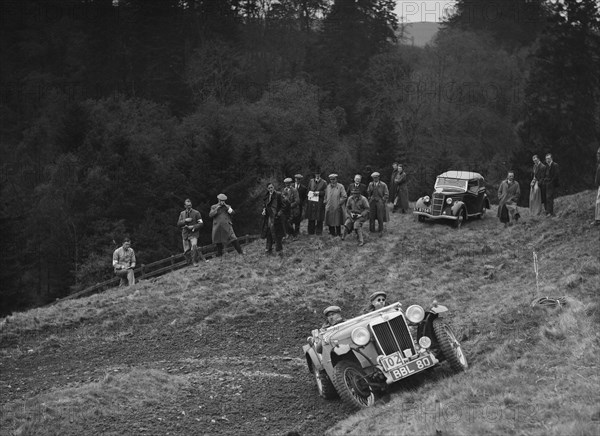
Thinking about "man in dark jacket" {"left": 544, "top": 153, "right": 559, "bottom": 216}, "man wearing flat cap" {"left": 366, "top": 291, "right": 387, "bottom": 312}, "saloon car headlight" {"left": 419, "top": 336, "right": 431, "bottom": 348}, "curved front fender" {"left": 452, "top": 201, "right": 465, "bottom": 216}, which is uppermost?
"man in dark jacket" {"left": 544, "top": 153, "right": 559, "bottom": 216}

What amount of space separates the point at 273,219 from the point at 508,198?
25.5 ft

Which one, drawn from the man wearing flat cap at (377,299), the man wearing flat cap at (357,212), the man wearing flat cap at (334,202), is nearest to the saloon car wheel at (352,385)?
the man wearing flat cap at (377,299)

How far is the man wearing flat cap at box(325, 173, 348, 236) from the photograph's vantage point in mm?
24078

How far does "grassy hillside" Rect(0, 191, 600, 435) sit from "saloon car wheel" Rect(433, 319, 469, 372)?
0.27m

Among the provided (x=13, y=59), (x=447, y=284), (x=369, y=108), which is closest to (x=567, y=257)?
(x=447, y=284)

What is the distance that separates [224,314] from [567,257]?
846 centimetres

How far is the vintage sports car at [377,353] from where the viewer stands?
12.3m

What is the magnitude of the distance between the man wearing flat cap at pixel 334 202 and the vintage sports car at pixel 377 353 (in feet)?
36.3

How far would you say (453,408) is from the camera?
420 inches

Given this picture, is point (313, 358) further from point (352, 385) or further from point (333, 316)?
point (352, 385)

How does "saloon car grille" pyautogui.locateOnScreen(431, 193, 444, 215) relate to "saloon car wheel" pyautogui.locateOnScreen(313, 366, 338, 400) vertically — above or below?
above

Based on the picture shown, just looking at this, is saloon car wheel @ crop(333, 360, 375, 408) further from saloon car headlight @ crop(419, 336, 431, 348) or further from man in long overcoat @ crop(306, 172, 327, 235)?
man in long overcoat @ crop(306, 172, 327, 235)

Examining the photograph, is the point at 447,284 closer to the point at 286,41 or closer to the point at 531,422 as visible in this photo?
the point at 531,422

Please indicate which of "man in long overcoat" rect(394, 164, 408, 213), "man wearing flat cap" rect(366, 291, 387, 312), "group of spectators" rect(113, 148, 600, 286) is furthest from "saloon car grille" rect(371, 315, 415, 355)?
"man in long overcoat" rect(394, 164, 408, 213)
